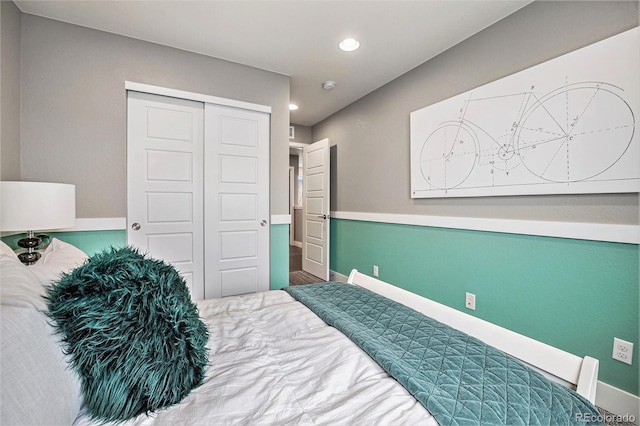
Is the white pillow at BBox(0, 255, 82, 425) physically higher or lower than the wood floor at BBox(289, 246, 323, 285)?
higher

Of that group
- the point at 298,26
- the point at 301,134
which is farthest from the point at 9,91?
the point at 301,134

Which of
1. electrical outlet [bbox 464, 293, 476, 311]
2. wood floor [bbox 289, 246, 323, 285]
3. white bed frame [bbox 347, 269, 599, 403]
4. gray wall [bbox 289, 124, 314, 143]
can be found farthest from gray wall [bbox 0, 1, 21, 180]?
electrical outlet [bbox 464, 293, 476, 311]

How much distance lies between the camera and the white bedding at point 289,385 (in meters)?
0.72

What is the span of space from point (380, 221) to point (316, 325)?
2.22 meters

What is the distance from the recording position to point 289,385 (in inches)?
33.8

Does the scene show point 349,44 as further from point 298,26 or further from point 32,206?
point 32,206

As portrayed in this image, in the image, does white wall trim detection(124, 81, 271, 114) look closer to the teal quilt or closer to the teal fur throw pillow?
the teal fur throw pillow

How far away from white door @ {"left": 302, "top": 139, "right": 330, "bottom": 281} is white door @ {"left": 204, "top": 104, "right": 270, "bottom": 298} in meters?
1.27

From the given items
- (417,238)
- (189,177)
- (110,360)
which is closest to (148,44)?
(189,177)

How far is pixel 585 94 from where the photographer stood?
167 cm

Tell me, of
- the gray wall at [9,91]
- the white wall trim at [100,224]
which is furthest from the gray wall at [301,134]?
the gray wall at [9,91]

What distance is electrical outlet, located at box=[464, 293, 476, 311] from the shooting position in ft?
7.57

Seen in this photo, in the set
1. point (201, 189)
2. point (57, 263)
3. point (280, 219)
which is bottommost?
point (57, 263)

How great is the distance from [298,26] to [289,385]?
2.43 meters
